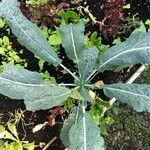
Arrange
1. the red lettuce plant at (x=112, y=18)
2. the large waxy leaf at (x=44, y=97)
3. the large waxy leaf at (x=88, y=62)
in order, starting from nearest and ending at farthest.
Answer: the large waxy leaf at (x=44, y=97), the large waxy leaf at (x=88, y=62), the red lettuce plant at (x=112, y=18)

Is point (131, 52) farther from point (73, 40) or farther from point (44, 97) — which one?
point (44, 97)

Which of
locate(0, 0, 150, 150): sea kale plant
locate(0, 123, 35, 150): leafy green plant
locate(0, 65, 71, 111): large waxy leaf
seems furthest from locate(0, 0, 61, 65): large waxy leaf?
locate(0, 123, 35, 150): leafy green plant

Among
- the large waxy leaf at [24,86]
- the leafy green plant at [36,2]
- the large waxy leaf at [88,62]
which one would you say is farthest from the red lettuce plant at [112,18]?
the large waxy leaf at [24,86]

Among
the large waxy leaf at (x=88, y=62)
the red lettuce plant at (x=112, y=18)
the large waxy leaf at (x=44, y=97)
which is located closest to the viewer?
the large waxy leaf at (x=44, y=97)

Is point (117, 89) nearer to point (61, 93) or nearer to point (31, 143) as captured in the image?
point (61, 93)

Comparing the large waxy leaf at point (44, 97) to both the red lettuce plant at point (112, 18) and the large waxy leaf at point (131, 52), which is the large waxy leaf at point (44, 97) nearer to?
the large waxy leaf at point (131, 52)

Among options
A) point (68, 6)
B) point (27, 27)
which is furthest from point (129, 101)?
point (68, 6)

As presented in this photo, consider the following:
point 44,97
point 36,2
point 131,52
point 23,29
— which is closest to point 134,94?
point 131,52
